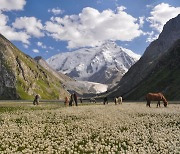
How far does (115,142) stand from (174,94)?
502ft

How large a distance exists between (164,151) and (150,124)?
12.8m

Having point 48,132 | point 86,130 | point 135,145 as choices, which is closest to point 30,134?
point 48,132

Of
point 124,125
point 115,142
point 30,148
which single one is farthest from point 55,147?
point 124,125

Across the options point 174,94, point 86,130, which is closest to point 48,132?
point 86,130

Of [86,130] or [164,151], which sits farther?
[86,130]

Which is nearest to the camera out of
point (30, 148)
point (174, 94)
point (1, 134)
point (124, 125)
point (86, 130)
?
point (30, 148)

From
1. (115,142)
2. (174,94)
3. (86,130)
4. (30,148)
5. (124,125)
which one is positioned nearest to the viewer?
(30,148)

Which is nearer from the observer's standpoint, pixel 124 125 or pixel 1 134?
pixel 1 134

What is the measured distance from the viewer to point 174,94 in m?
168

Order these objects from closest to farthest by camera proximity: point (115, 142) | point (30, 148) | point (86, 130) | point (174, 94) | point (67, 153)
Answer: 1. point (67, 153)
2. point (30, 148)
3. point (115, 142)
4. point (86, 130)
5. point (174, 94)

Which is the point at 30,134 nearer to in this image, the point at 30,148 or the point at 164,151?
the point at 30,148

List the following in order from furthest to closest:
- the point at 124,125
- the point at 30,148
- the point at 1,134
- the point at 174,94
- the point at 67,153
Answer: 1. the point at 174,94
2. the point at 124,125
3. the point at 1,134
4. the point at 30,148
5. the point at 67,153

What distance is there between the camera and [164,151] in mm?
18453

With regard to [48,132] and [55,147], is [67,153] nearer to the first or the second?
[55,147]
